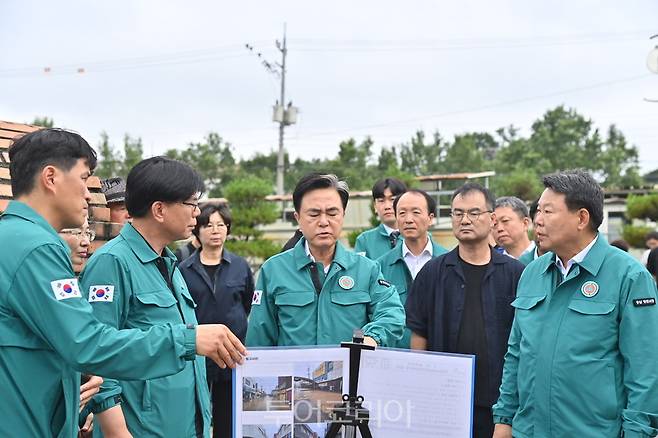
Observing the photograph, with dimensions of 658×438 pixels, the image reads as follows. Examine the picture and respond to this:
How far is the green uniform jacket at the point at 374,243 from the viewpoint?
20.0 feet

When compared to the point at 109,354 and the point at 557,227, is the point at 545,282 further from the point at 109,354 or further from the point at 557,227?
the point at 109,354

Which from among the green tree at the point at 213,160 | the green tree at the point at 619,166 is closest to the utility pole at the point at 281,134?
the green tree at the point at 213,160

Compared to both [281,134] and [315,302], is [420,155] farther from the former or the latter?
[315,302]

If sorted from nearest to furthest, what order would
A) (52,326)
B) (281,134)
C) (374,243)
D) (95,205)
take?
(52,326)
(95,205)
(374,243)
(281,134)

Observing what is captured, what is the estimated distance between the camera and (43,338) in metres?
2.22

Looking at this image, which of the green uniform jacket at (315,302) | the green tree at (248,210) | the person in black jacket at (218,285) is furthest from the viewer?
the green tree at (248,210)

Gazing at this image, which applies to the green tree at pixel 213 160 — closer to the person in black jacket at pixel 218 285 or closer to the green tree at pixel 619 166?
the green tree at pixel 619 166

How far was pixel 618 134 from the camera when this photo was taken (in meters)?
41.8

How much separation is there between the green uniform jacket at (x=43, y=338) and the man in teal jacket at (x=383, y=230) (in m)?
3.79

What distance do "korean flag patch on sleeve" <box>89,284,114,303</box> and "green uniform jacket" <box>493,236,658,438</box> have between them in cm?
187

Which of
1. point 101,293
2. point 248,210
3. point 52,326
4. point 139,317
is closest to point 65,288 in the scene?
point 52,326

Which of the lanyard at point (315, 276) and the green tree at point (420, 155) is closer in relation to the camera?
the lanyard at point (315, 276)

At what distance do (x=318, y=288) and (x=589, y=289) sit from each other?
1276mm

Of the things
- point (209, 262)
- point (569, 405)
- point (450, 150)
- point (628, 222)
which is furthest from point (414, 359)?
point (450, 150)
